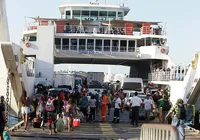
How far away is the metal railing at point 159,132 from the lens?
23.0 feet

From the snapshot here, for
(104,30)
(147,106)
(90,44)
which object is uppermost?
(104,30)

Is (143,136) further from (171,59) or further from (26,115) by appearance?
(171,59)

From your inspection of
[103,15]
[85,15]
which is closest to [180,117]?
[103,15]

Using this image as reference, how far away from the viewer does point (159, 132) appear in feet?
24.2

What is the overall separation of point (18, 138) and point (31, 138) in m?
0.41

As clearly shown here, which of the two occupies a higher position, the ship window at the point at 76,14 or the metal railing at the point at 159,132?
the ship window at the point at 76,14

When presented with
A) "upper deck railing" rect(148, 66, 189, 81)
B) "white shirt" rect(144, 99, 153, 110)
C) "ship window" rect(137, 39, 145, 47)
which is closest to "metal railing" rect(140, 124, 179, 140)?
"white shirt" rect(144, 99, 153, 110)

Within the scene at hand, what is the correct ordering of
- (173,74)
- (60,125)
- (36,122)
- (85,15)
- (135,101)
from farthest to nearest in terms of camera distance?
1. (85,15)
2. (173,74)
3. (135,101)
4. (36,122)
5. (60,125)

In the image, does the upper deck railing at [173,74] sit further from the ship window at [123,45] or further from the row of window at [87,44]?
the row of window at [87,44]

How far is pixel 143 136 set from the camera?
8008mm

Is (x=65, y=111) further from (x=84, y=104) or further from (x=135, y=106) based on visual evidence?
(x=135, y=106)

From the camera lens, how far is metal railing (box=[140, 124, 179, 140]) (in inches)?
276

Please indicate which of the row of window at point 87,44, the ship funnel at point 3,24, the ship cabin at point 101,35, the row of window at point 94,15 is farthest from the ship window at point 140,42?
the ship funnel at point 3,24

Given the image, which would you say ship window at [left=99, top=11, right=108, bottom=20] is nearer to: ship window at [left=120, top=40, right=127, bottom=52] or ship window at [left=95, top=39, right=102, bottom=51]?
ship window at [left=120, top=40, right=127, bottom=52]
